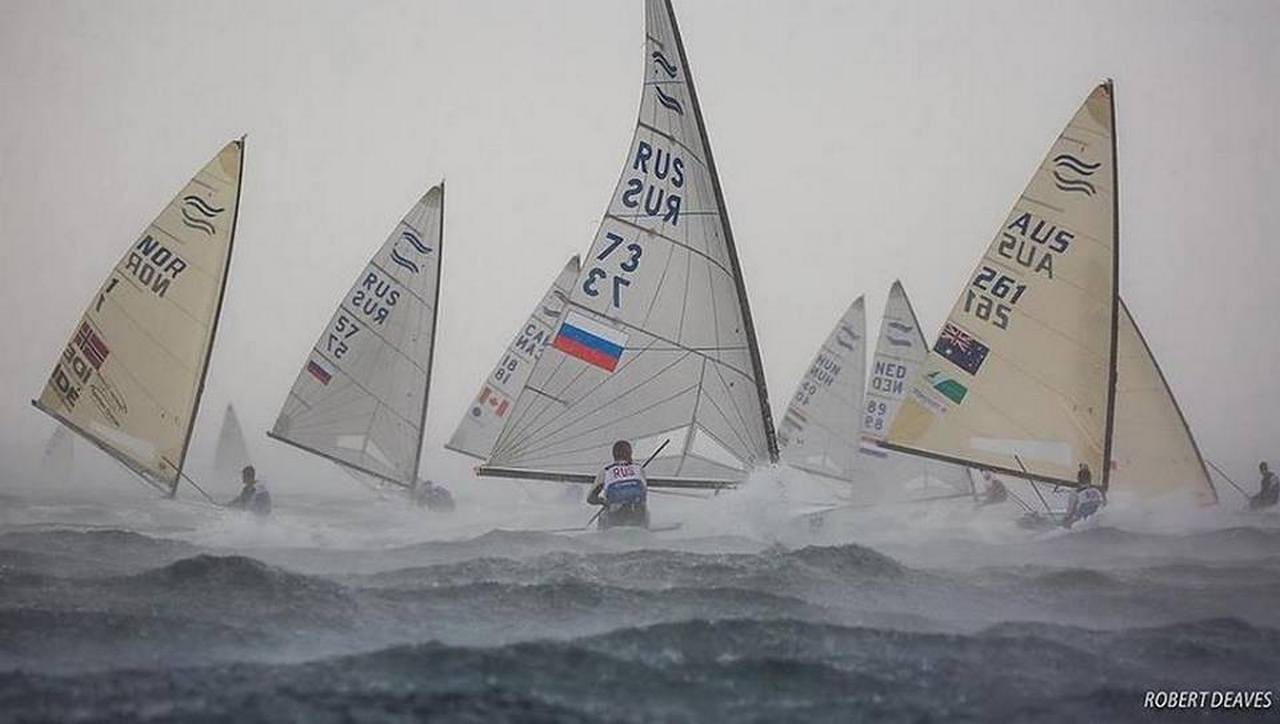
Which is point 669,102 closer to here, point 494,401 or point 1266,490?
point 1266,490

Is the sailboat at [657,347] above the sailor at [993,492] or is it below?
above

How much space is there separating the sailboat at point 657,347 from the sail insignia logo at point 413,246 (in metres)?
3.03

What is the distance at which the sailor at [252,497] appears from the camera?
8.46m

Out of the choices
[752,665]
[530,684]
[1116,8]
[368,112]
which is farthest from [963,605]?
[368,112]

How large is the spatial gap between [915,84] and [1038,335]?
1.98 meters

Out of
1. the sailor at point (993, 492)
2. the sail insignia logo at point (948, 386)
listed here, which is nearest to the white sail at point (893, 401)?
the sailor at point (993, 492)

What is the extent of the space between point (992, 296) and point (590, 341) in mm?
3084

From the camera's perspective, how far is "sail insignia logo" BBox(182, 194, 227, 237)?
8.46 metres

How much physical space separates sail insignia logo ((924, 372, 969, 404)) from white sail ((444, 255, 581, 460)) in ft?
12.1

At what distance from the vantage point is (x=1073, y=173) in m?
8.34

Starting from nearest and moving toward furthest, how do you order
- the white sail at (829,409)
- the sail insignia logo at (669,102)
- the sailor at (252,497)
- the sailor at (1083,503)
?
the sail insignia logo at (669,102)
the sailor at (1083,503)
the sailor at (252,497)
the white sail at (829,409)

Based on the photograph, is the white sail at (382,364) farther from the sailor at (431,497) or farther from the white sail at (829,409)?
the white sail at (829,409)

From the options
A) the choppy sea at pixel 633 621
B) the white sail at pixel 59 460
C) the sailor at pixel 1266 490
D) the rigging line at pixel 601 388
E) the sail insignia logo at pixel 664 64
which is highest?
the sail insignia logo at pixel 664 64

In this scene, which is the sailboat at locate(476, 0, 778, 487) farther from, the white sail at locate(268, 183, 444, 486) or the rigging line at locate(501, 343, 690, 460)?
the white sail at locate(268, 183, 444, 486)
